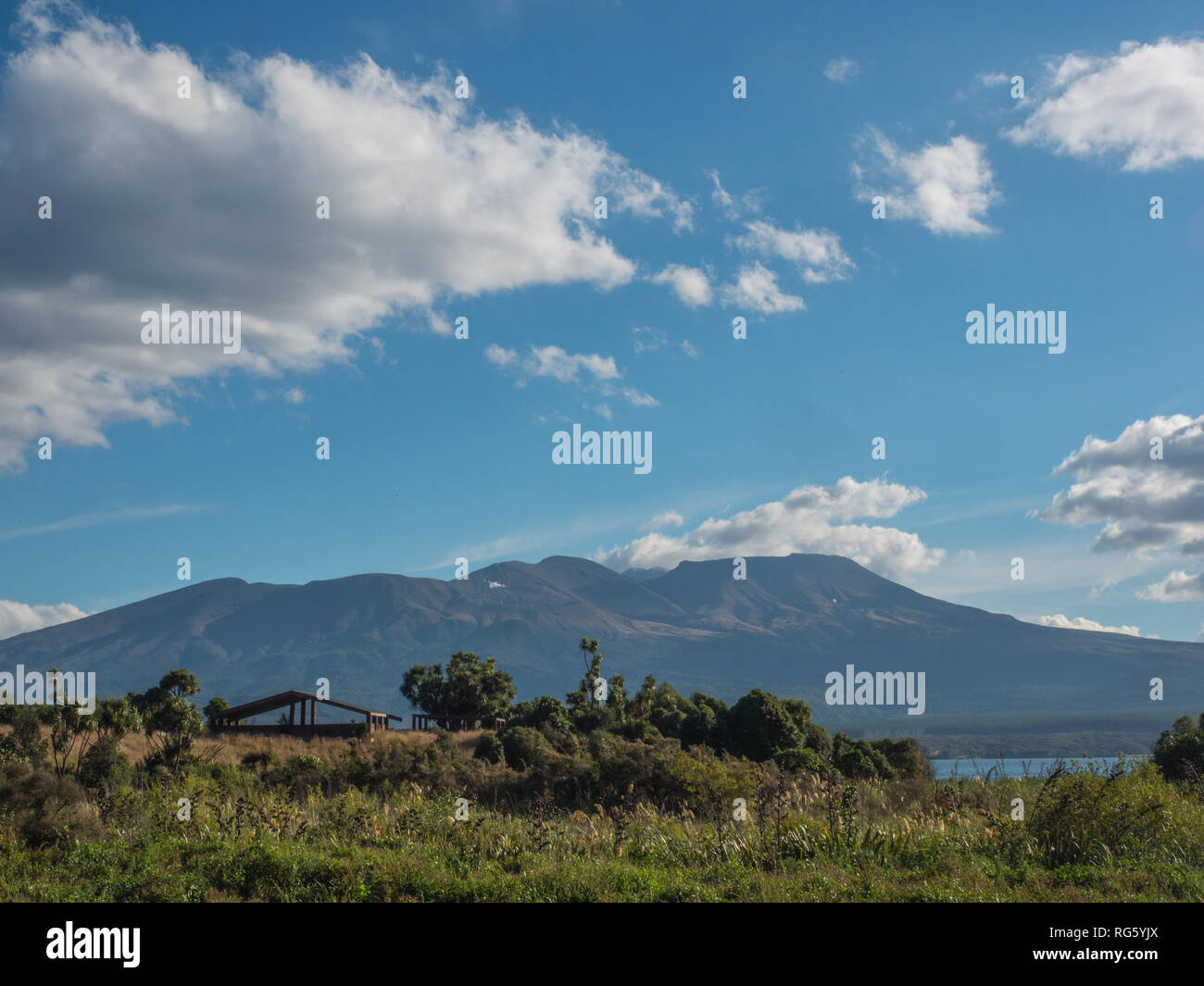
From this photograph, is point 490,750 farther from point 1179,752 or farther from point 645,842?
point 1179,752

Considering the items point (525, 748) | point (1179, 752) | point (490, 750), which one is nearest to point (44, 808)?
point (525, 748)

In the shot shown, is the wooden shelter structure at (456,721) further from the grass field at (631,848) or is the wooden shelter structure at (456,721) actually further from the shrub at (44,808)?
the shrub at (44,808)

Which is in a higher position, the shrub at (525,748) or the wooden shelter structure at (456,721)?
the shrub at (525,748)

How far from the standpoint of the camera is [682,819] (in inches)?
622

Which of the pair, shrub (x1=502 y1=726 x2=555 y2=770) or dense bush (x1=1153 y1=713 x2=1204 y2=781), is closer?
dense bush (x1=1153 y1=713 x2=1204 y2=781)

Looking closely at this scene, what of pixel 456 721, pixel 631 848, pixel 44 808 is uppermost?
pixel 44 808

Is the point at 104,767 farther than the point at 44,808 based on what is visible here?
Yes

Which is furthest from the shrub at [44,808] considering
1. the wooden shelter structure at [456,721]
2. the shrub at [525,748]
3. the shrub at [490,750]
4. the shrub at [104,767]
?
the wooden shelter structure at [456,721]

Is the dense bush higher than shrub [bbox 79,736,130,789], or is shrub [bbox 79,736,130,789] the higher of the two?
shrub [bbox 79,736,130,789]

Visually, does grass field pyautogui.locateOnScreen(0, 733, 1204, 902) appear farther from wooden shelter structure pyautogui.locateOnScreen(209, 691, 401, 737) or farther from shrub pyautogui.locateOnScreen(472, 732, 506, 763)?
wooden shelter structure pyautogui.locateOnScreen(209, 691, 401, 737)

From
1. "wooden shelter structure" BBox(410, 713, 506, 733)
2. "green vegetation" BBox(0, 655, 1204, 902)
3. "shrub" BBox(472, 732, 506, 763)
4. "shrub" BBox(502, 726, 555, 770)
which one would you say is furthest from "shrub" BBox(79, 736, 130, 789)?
"wooden shelter structure" BBox(410, 713, 506, 733)
